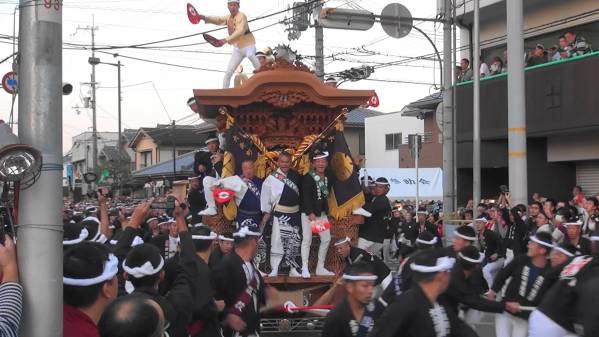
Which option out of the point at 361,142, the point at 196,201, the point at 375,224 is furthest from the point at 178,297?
the point at 361,142

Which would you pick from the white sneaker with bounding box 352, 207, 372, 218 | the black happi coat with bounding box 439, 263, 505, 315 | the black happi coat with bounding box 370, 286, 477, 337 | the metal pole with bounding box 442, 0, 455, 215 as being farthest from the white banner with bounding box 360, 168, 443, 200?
the black happi coat with bounding box 370, 286, 477, 337

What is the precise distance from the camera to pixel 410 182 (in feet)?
83.5

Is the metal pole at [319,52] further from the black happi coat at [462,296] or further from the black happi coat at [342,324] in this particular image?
the black happi coat at [342,324]

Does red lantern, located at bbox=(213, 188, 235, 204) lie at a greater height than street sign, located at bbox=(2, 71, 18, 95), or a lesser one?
lesser

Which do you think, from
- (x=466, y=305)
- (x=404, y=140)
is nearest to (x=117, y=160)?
(x=404, y=140)

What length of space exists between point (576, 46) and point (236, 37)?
974 cm

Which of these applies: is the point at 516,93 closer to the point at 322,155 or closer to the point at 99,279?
the point at 322,155

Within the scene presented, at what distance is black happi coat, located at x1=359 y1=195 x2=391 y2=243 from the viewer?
1031 centimetres

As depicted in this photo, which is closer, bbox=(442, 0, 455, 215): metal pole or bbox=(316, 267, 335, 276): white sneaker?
bbox=(316, 267, 335, 276): white sneaker

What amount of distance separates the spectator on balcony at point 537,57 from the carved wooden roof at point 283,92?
10520 mm

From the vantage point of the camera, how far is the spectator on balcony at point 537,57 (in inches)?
733

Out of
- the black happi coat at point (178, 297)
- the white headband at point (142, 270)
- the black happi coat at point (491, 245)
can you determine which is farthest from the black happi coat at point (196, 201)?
the white headband at point (142, 270)

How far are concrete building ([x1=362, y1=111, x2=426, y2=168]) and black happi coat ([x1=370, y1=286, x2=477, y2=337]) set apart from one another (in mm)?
33876

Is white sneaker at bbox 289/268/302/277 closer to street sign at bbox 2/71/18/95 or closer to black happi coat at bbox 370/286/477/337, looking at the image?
street sign at bbox 2/71/18/95
